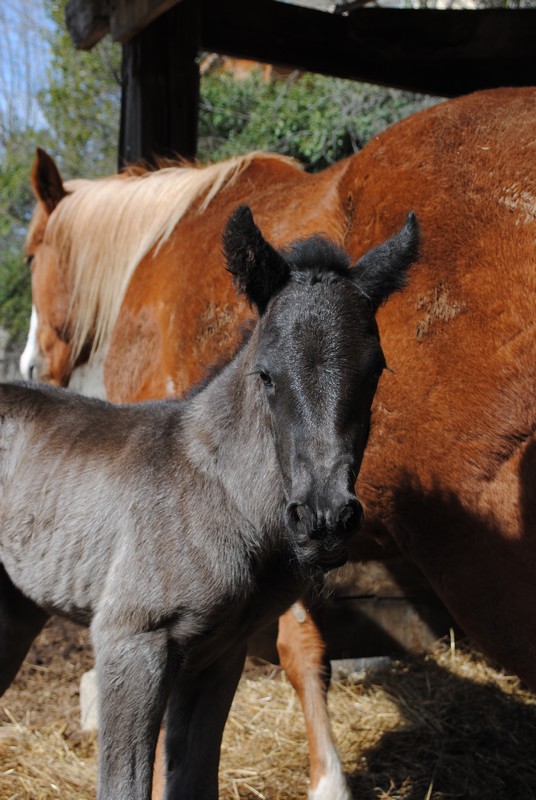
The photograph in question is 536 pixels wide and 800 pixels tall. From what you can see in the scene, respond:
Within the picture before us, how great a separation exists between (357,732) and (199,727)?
173 centimetres

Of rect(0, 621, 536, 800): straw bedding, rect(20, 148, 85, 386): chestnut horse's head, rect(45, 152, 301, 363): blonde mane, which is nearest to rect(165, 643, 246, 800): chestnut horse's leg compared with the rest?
rect(0, 621, 536, 800): straw bedding

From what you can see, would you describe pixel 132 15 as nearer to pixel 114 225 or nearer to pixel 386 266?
pixel 114 225

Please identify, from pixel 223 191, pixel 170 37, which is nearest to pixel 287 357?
pixel 223 191

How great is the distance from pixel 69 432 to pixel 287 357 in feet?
3.16

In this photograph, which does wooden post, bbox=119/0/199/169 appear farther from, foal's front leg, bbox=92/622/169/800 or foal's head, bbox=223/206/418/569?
foal's front leg, bbox=92/622/169/800

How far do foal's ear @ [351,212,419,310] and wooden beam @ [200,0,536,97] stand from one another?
316cm

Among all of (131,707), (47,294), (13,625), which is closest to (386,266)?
(131,707)

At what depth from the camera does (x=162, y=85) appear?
4867mm

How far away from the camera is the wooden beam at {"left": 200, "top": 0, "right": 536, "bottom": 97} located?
5031 mm

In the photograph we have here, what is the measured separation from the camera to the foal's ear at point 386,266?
236cm

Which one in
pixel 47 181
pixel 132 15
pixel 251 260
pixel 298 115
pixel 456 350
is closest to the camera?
pixel 251 260

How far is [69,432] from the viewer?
276cm

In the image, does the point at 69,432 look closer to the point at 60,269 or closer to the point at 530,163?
the point at 530,163

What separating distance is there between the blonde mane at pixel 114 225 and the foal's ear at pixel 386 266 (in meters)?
1.77
